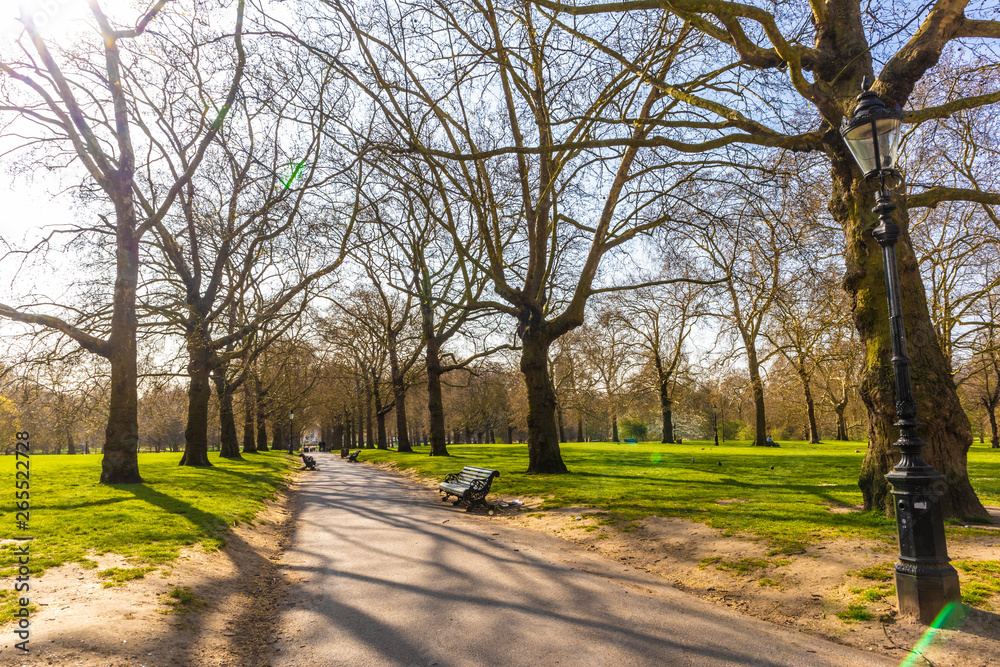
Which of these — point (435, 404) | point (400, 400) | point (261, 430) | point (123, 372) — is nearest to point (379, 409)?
point (400, 400)

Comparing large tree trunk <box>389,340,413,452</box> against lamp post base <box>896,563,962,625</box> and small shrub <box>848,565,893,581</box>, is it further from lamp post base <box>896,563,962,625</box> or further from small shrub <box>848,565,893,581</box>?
lamp post base <box>896,563,962,625</box>

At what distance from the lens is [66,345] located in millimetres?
14547

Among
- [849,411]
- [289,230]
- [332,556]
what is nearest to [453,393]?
[849,411]

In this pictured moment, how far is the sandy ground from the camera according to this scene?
12.7 ft

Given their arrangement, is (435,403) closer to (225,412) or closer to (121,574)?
(225,412)

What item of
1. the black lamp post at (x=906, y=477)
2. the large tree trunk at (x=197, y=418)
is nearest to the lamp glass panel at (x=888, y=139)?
the black lamp post at (x=906, y=477)

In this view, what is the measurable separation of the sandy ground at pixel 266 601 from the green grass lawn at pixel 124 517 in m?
0.36

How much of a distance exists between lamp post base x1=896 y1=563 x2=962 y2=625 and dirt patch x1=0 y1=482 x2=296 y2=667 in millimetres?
5273

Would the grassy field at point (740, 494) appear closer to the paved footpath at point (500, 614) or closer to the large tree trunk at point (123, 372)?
the paved footpath at point (500, 614)

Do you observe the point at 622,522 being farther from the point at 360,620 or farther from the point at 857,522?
the point at 360,620

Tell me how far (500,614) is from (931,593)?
359cm

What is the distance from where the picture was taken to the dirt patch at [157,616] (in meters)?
3.76

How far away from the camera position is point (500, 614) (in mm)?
4812

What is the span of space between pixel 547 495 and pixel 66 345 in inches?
544
